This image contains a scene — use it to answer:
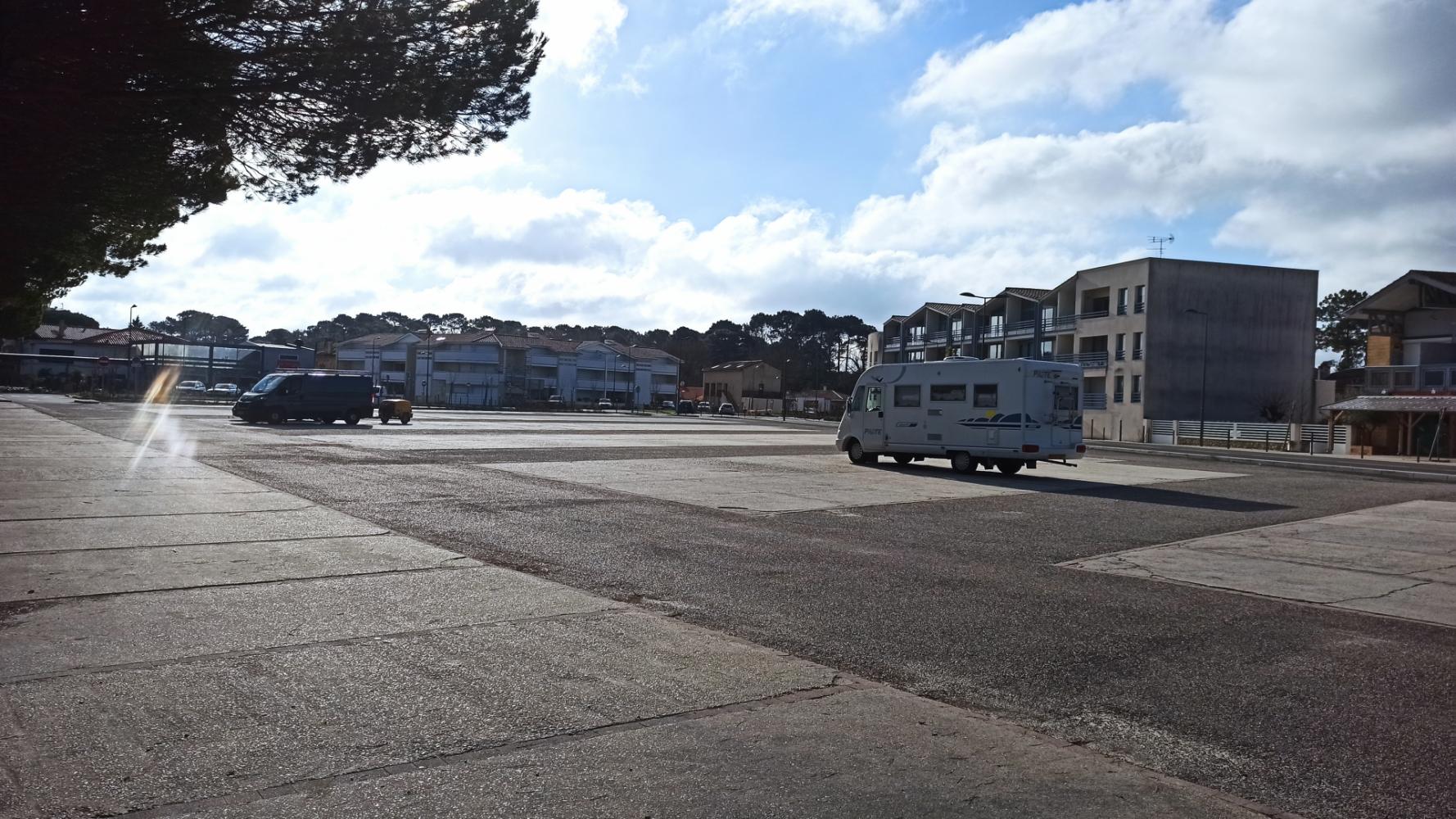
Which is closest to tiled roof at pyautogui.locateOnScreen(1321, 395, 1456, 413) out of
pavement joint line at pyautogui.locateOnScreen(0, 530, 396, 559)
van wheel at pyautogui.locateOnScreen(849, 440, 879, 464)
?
van wheel at pyautogui.locateOnScreen(849, 440, 879, 464)

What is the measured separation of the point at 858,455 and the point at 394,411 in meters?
25.0

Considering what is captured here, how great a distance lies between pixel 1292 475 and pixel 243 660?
28.5 metres

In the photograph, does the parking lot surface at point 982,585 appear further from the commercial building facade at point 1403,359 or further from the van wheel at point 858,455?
A: the commercial building facade at point 1403,359

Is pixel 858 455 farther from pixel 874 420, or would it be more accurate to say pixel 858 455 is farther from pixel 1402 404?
pixel 1402 404

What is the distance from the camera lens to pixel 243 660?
20.0 ft

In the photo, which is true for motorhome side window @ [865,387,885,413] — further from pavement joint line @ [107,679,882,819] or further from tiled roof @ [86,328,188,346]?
tiled roof @ [86,328,188,346]

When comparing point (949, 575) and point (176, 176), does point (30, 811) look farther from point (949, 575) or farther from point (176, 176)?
point (176, 176)

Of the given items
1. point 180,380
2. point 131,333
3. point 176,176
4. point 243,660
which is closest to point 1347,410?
point 176,176

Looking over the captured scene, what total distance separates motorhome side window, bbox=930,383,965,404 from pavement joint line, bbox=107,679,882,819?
18800 millimetres

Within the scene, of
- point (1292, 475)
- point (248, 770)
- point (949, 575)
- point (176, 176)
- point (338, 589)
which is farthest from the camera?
point (1292, 475)

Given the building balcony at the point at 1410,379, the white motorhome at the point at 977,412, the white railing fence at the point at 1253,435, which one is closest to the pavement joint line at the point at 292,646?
the white motorhome at the point at 977,412

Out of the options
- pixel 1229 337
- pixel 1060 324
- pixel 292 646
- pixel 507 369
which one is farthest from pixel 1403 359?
→ pixel 507 369

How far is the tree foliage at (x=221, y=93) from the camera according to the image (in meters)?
9.98

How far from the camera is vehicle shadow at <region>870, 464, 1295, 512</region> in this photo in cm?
1853
